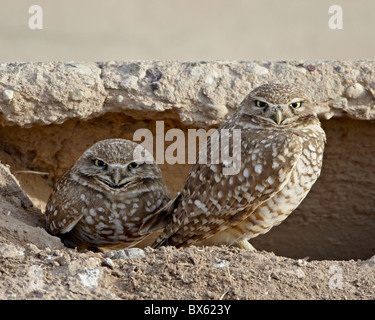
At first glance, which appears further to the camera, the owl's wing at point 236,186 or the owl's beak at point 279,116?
the owl's beak at point 279,116

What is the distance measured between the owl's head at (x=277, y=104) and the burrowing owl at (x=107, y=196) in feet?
2.93

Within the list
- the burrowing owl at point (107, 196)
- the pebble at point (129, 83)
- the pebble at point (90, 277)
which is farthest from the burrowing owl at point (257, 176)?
the pebble at point (90, 277)

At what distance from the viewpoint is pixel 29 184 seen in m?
6.06

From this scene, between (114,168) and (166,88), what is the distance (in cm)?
78

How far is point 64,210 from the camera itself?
5.12 meters

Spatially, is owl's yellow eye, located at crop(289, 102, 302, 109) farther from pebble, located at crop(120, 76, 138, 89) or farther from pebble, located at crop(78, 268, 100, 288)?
pebble, located at crop(78, 268, 100, 288)

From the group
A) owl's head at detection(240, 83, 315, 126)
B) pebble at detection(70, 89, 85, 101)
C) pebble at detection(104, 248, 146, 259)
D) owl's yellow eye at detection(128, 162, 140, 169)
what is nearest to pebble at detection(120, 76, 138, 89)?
pebble at detection(70, 89, 85, 101)

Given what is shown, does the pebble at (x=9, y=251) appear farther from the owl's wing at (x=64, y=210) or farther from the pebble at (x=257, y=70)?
the pebble at (x=257, y=70)

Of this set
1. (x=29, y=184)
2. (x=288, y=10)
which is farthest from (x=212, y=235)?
(x=288, y=10)

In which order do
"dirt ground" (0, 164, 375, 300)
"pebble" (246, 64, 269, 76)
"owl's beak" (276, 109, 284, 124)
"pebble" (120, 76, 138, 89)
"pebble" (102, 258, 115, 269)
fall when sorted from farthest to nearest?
"pebble" (246, 64, 269, 76), "pebble" (120, 76, 138, 89), "owl's beak" (276, 109, 284, 124), "pebble" (102, 258, 115, 269), "dirt ground" (0, 164, 375, 300)

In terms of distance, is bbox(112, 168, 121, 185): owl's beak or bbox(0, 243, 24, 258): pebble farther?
bbox(112, 168, 121, 185): owl's beak

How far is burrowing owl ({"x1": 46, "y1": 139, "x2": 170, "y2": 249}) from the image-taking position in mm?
5105

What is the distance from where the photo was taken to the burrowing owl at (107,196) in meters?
5.11

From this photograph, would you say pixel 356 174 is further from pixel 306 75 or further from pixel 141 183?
pixel 141 183
